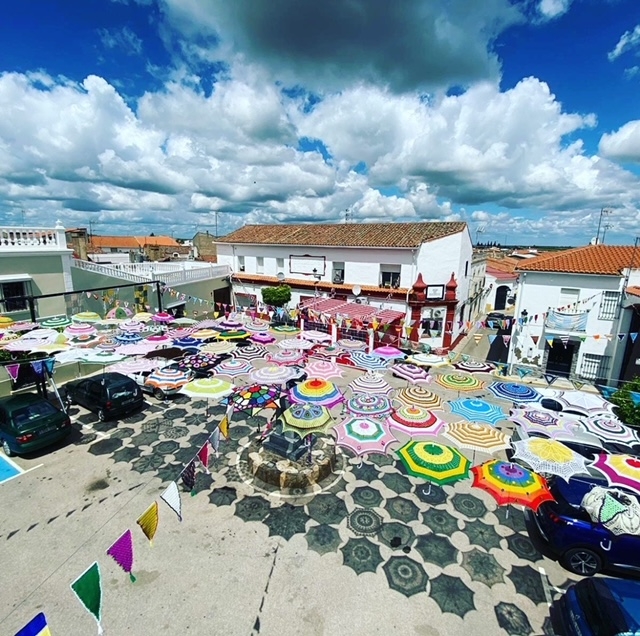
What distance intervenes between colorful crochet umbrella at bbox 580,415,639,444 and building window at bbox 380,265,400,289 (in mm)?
17028

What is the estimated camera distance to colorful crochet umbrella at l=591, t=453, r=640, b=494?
7.94 m

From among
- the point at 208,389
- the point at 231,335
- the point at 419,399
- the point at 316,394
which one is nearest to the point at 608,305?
the point at 419,399

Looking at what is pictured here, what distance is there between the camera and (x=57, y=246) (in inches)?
854

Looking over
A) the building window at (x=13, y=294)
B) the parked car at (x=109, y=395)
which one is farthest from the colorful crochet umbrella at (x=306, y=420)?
the building window at (x=13, y=294)

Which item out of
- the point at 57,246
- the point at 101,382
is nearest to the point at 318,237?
the point at 57,246

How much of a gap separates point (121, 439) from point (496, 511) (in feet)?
42.4

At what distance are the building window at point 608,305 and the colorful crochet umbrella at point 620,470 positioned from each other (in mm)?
13750

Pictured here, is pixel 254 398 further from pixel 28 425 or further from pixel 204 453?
pixel 28 425

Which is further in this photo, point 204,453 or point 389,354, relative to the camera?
point 389,354

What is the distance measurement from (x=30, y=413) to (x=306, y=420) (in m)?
9.89

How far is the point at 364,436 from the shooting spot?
956 cm

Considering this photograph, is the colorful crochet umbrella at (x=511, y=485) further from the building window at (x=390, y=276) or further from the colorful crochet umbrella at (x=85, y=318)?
the colorful crochet umbrella at (x=85, y=318)

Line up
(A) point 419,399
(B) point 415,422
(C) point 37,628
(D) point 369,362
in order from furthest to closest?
1. (D) point 369,362
2. (A) point 419,399
3. (B) point 415,422
4. (C) point 37,628

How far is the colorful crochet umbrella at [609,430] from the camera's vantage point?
10.1 m
